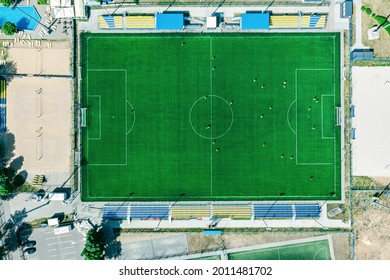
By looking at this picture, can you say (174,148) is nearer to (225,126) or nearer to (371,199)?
(225,126)

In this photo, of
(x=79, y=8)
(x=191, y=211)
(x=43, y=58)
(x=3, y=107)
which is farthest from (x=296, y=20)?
(x=3, y=107)

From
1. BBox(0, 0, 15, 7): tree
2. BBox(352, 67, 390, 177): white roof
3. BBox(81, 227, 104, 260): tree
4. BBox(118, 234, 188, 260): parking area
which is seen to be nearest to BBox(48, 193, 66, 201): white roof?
BBox(81, 227, 104, 260): tree

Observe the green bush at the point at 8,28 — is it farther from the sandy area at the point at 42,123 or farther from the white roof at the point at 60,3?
the sandy area at the point at 42,123

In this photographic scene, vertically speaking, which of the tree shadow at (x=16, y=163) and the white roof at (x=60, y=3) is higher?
the white roof at (x=60, y=3)

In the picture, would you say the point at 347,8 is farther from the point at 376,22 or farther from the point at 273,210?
the point at 273,210

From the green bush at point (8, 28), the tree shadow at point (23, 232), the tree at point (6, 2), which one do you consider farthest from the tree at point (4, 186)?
the tree at point (6, 2)

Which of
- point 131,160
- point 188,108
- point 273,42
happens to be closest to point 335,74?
point 273,42

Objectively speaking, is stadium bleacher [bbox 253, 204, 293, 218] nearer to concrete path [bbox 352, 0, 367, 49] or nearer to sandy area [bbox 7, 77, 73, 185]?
concrete path [bbox 352, 0, 367, 49]
